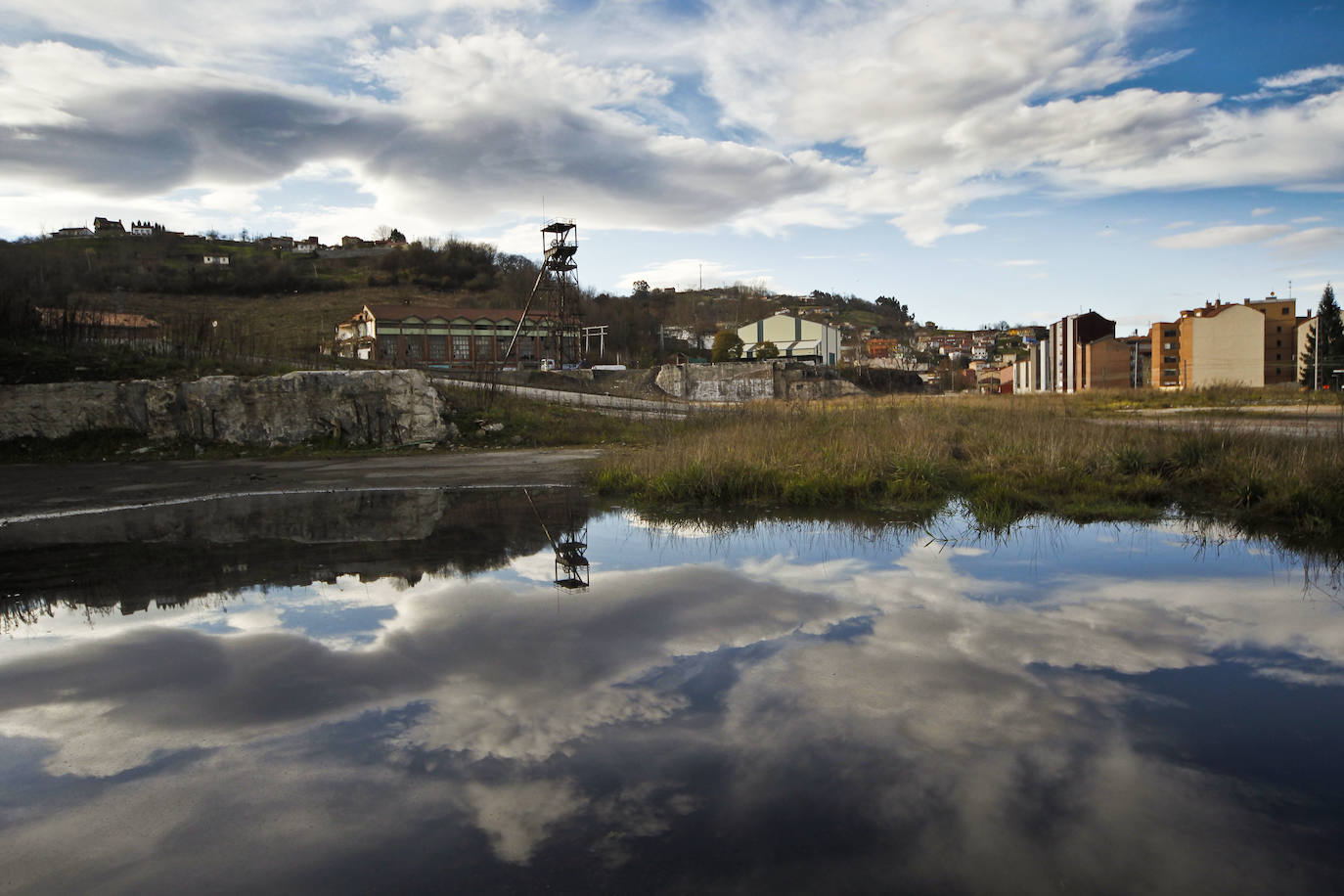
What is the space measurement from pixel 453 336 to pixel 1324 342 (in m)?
79.8

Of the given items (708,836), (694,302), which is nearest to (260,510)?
(708,836)

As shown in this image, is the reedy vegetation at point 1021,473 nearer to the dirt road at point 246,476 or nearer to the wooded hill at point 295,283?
the dirt road at point 246,476

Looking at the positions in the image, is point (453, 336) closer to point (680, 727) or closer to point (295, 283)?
point (295, 283)

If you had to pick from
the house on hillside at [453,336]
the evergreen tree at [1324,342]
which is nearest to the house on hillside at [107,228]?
the house on hillside at [453,336]

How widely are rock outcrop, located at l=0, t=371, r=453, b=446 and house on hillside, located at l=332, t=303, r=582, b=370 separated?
3768 cm

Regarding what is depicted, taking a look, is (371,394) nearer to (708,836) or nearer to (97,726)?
(97,726)

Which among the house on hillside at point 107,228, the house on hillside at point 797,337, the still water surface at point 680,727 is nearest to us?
the still water surface at point 680,727

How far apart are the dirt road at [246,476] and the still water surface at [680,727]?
555cm

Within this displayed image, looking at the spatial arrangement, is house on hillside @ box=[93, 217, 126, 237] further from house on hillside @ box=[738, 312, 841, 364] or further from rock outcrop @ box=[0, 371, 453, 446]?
rock outcrop @ box=[0, 371, 453, 446]

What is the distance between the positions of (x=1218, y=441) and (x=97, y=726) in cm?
1386

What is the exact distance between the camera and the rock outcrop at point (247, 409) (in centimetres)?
1934

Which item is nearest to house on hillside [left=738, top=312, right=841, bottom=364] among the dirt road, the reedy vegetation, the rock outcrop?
the rock outcrop

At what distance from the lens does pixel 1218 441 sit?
12203 mm

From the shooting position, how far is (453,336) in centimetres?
6525
